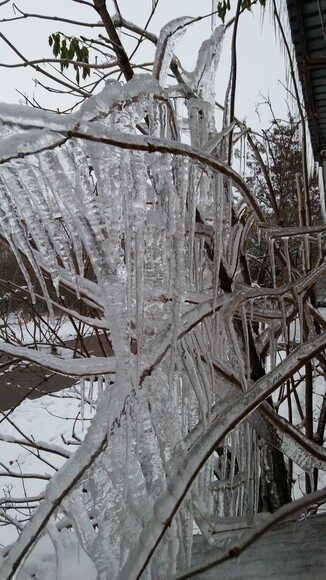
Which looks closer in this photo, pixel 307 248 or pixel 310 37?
pixel 307 248

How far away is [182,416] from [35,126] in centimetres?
61

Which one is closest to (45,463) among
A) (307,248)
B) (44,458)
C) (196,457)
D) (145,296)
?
(44,458)

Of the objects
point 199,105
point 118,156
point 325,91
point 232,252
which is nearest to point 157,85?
point 118,156

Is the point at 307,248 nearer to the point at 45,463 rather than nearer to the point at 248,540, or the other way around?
the point at 248,540

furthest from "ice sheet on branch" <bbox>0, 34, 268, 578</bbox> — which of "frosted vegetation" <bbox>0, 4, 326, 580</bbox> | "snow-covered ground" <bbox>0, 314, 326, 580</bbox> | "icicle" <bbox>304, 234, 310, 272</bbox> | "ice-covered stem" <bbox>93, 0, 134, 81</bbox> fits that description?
"ice-covered stem" <bbox>93, 0, 134, 81</bbox>

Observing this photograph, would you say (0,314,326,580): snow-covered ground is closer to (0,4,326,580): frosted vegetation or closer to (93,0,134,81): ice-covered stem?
(0,4,326,580): frosted vegetation

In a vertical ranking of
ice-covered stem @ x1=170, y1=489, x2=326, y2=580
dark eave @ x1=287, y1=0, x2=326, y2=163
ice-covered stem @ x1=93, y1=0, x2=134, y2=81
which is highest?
dark eave @ x1=287, y1=0, x2=326, y2=163

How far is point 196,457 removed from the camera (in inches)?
23.2

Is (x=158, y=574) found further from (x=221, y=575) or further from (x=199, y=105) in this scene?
(x=199, y=105)

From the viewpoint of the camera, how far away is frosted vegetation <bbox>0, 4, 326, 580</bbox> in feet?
1.83

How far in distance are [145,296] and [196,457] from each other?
0.93 feet

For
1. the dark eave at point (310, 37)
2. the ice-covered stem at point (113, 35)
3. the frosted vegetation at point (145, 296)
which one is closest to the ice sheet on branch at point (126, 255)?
the frosted vegetation at point (145, 296)

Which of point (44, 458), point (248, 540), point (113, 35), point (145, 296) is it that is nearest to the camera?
point (248, 540)

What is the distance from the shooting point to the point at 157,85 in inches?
23.5
